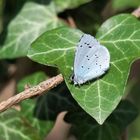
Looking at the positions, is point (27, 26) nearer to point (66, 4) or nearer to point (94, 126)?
point (66, 4)

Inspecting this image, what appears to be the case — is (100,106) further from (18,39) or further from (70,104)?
(18,39)

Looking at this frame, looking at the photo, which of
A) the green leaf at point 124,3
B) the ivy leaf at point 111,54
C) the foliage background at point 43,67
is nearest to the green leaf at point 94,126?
the foliage background at point 43,67

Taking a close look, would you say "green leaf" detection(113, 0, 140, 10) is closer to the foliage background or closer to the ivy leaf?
the foliage background

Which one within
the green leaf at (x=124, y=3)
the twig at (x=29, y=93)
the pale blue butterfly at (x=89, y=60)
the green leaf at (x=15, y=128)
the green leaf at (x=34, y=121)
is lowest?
the green leaf at (x=34, y=121)

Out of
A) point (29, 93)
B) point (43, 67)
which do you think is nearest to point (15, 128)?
point (29, 93)

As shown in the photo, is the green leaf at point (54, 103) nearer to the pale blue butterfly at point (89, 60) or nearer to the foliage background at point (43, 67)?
the foliage background at point (43, 67)

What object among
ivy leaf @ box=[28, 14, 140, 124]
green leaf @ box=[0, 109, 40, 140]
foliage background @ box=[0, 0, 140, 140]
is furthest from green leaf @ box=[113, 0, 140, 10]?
green leaf @ box=[0, 109, 40, 140]

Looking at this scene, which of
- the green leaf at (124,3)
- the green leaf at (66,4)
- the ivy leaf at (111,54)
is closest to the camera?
the ivy leaf at (111,54)
